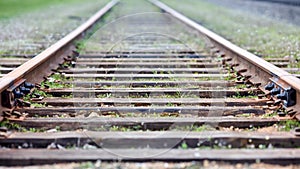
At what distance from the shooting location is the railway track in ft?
8.76

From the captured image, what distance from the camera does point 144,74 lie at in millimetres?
4824

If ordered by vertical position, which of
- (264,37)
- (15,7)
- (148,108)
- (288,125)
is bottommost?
(288,125)

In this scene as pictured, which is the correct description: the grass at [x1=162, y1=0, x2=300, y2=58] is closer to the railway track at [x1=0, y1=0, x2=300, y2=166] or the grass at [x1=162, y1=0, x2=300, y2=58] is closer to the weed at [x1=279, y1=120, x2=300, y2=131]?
the railway track at [x1=0, y1=0, x2=300, y2=166]

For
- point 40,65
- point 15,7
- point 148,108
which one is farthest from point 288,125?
point 15,7

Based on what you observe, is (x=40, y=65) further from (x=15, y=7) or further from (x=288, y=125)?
(x=15, y=7)

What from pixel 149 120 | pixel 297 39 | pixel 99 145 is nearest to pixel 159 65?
pixel 149 120

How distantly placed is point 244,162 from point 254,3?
1380 cm

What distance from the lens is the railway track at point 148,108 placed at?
8.76 ft

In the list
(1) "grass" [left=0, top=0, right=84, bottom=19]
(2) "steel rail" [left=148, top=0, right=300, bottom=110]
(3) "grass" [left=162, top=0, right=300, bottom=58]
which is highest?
(1) "grass" [left=0, top=0, right=84, bottom=19]

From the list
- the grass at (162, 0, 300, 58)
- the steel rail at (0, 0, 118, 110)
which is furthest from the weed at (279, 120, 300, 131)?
the grass at (162, 0, 300, 58)

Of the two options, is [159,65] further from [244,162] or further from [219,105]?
[244,162]

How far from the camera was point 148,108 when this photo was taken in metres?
3.49

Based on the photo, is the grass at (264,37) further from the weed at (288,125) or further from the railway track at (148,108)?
the weed at (288,125)

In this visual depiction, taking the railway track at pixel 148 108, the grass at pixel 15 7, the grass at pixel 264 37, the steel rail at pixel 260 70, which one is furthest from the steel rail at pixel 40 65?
the grass at pixel 15 7
